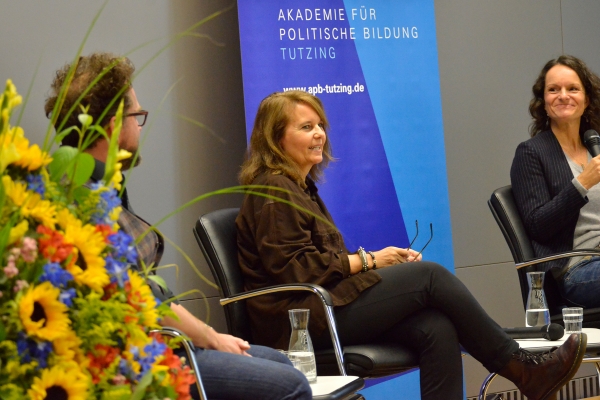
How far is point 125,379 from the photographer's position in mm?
766

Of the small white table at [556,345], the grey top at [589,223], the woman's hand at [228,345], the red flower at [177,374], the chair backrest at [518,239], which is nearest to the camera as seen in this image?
the red flower at [177,374]

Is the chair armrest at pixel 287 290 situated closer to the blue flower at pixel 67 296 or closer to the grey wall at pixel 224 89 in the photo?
the grey wall at pixel 224 89

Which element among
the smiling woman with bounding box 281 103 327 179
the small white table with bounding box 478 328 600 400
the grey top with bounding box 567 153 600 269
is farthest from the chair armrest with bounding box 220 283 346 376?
the grey top with bounding box 567 153 600 269

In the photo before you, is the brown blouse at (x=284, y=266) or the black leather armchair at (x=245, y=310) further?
the brown blouse at (x=284, y=266)

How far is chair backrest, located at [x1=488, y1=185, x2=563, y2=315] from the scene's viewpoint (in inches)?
127

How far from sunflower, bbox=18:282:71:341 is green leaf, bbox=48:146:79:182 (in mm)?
123

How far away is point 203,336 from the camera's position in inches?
77.7

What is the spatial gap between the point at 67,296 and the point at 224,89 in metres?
2.93

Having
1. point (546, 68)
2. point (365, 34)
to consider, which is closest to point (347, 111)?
point (365, 34)

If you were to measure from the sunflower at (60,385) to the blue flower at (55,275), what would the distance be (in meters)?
0.08

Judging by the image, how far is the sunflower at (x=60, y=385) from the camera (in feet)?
2.33

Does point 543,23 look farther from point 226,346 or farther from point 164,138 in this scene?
point 226,346

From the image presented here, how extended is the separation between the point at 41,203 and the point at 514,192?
2883mm

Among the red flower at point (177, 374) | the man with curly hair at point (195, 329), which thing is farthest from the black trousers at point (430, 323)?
the red flower at point (177, 374)
